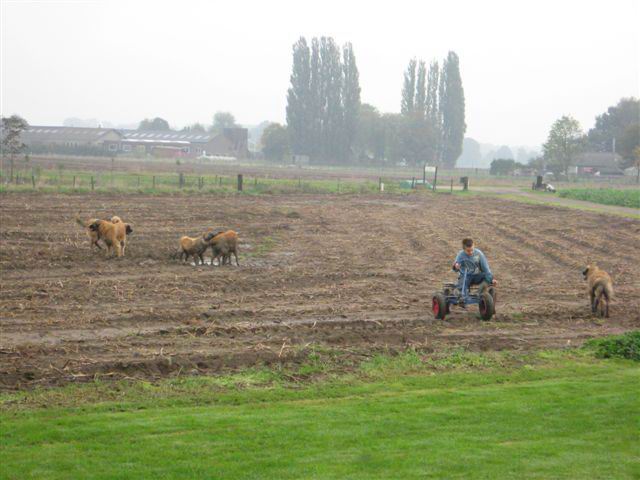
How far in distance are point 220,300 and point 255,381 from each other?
19.7 ft

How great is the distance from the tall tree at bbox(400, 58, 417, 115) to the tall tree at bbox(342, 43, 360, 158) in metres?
13.4

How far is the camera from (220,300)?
57.5ft

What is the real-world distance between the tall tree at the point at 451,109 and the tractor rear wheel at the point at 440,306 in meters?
108

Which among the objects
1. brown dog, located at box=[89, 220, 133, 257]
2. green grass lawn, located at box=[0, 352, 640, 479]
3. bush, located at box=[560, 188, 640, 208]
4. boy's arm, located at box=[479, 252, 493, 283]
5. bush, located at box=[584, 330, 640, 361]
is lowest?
green grass lawn, located at box=[0, 352, 640, 479]

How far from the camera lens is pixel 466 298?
53.0 ft

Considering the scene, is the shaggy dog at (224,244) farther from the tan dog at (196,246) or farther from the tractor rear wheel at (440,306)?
the tractor rear wheel at (440,306)

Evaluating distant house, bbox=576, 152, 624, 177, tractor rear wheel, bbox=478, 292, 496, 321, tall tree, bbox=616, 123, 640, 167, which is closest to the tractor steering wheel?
tractor rear wheel, bbox=478, 292, 496, 321

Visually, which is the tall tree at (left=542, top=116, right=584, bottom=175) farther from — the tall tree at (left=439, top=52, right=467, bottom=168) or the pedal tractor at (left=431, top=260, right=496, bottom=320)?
the pedal tractor at (left=431, top=260, right=496, bottom=320)

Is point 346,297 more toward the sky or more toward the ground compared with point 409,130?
more toward the ground

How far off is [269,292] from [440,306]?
4.40 m

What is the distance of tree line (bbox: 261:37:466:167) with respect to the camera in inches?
4439

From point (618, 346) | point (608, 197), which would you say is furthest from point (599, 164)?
point (618, 346)

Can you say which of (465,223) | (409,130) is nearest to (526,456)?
(465,223)

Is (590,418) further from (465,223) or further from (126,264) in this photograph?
(465,223)
